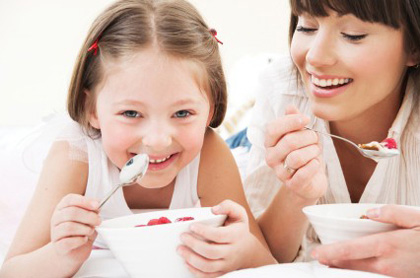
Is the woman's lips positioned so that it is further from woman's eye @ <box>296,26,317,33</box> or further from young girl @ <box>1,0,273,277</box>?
young girl @ <box>1,0,273,277</box>

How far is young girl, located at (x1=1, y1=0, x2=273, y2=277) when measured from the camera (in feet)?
3.20

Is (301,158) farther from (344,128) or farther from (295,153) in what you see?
(344,128)

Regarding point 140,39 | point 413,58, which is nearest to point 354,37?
point 413,58

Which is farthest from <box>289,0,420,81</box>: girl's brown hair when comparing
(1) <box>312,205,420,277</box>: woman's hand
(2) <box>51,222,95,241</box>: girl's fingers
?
(2) <box>51,222,95,241</box>: girl's fingers

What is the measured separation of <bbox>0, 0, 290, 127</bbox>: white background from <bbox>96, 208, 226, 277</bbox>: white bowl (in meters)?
2.48

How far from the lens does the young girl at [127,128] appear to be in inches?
38.4

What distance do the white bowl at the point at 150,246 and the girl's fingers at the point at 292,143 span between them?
0.21m

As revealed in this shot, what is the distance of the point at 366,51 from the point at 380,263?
43cm

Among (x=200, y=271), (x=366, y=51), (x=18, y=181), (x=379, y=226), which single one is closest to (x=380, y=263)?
(x=379, y=226)

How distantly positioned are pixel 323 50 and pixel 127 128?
16.6 inches

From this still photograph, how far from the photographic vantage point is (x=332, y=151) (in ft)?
4.58

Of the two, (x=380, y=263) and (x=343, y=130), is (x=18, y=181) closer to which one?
(x=343, y=130)

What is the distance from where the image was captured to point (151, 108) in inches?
42.4

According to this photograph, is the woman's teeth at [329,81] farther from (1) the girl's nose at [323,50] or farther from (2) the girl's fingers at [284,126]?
(2) the girl's fingers at [284,126]
